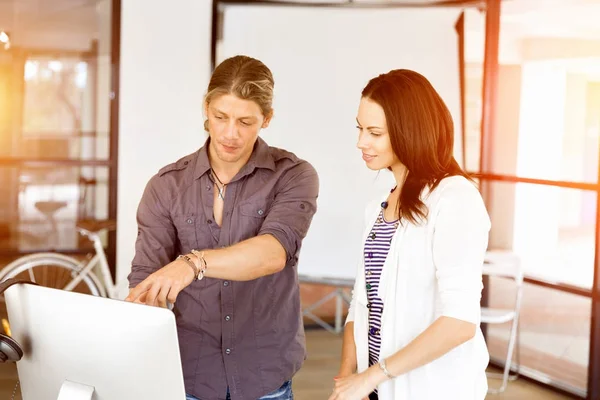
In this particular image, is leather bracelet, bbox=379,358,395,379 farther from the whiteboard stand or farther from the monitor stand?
the whiteboard stand

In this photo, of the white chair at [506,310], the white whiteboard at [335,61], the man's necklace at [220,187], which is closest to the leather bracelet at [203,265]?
the man's necklace at [220,187]

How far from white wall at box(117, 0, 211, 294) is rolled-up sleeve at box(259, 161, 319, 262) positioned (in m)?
3.39

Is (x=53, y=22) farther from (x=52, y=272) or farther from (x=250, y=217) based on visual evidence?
(x=250, y=217)

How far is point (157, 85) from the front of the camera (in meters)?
5.34

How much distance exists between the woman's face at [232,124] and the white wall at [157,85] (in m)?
3.43

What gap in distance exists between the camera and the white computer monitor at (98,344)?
1.33 metres

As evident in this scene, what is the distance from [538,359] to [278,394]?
346cm

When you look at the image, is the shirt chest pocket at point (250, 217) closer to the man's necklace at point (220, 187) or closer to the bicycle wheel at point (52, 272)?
→ the man's necklace at point (220, 187)

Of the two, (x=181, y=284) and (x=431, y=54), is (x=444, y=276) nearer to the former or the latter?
(x=181, y=284)

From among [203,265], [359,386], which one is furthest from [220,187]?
[359,386]

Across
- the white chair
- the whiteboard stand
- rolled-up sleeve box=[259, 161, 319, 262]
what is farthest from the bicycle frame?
rolled-up sleeve box=[259, 161, 319, 262]

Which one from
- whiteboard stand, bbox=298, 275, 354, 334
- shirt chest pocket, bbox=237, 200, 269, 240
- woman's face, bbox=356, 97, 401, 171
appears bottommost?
whiteboard stand, bbox=298, 275, 354, 334

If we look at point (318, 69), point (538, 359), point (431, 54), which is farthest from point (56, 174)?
point (538, 359)

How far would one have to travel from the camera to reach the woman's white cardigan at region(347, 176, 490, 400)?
164 centimetres
